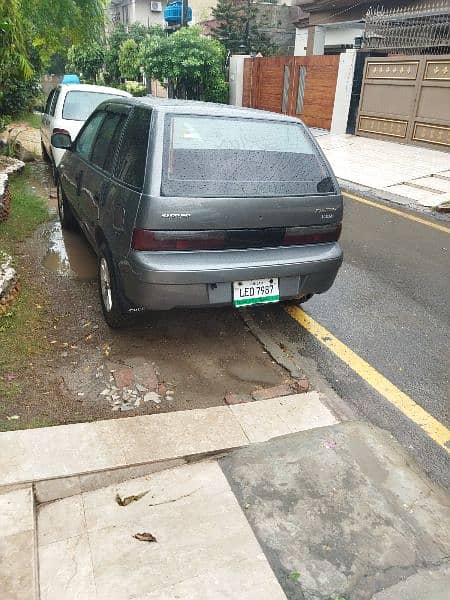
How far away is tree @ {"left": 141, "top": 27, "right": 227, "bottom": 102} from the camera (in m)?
17.9

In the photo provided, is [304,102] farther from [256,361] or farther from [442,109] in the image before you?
[256,361]

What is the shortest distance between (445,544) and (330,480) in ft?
1.91

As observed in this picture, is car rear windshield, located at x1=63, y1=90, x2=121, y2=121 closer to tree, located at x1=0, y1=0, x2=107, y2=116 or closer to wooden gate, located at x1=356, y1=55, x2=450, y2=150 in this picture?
tree, located at x1=0, y1=0, x2=107, y2=116

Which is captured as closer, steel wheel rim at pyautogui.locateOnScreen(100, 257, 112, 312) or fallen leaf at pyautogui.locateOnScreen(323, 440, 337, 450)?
fallen leaf at pyautogui.locateOnScreen(323, 440, 337, 450)

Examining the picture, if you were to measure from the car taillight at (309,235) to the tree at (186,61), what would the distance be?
640 inches

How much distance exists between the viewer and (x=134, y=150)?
348cm

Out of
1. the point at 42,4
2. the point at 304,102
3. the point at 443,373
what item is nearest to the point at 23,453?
the point at 443,373

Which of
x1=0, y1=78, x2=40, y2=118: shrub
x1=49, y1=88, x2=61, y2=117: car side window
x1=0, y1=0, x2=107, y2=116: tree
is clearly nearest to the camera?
x1=0, y1=0, x2=107, y2=116: tree

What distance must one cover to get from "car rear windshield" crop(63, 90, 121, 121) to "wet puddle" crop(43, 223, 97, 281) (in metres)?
3.17

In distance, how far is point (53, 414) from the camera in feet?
9.71

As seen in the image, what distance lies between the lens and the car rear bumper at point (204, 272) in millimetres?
3217

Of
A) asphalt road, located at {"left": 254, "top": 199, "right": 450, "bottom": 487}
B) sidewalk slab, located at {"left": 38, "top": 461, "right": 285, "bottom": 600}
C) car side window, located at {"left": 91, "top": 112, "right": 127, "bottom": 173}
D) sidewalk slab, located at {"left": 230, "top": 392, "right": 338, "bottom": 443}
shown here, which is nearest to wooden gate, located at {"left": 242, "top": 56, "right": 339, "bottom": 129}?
asphalt road, located at {"left": 254, "top": 199, "right": 450, "bottom": 487}

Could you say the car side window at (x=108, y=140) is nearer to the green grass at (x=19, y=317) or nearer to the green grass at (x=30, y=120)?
the green grass at (x=19, y=317)

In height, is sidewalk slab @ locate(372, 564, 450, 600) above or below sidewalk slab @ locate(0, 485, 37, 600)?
below
